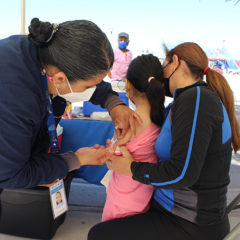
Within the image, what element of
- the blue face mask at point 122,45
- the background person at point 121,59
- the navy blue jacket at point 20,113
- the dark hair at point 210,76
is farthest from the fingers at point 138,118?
the blue face mask at point 122,45

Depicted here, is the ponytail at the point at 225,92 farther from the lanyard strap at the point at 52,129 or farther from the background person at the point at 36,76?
the lanyard strap at the point at 52,129

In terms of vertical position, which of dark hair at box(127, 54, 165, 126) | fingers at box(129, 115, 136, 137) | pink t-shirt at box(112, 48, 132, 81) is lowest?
pink t-shirt at box(112, 48, 132, 81)

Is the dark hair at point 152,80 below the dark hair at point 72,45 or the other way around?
below

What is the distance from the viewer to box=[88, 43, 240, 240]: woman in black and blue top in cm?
83

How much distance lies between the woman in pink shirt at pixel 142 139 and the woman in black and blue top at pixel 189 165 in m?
0.06

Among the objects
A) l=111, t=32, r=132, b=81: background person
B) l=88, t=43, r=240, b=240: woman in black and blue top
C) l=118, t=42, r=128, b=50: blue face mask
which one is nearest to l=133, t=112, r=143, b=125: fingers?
l=88, t=43, r=240, b=240: woman in black and blue top

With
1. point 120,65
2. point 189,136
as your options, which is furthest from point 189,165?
point 120,65

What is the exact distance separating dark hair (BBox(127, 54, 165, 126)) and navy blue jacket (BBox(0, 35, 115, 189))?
0.48 meters

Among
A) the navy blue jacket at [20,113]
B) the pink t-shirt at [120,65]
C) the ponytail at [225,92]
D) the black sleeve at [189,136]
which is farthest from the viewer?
the pink t-shirt at [120,65]

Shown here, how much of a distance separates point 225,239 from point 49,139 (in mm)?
837

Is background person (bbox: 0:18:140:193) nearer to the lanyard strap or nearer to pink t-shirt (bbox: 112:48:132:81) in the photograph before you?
the lanyard strap

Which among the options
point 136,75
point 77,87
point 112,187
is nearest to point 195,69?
point 136,75

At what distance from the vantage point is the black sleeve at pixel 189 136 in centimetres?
81

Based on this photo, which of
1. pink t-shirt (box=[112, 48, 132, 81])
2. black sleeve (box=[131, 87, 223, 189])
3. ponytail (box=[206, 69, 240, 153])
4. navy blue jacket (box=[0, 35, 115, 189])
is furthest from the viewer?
pink t-shirt (box=[112, 48, 132, 81])
